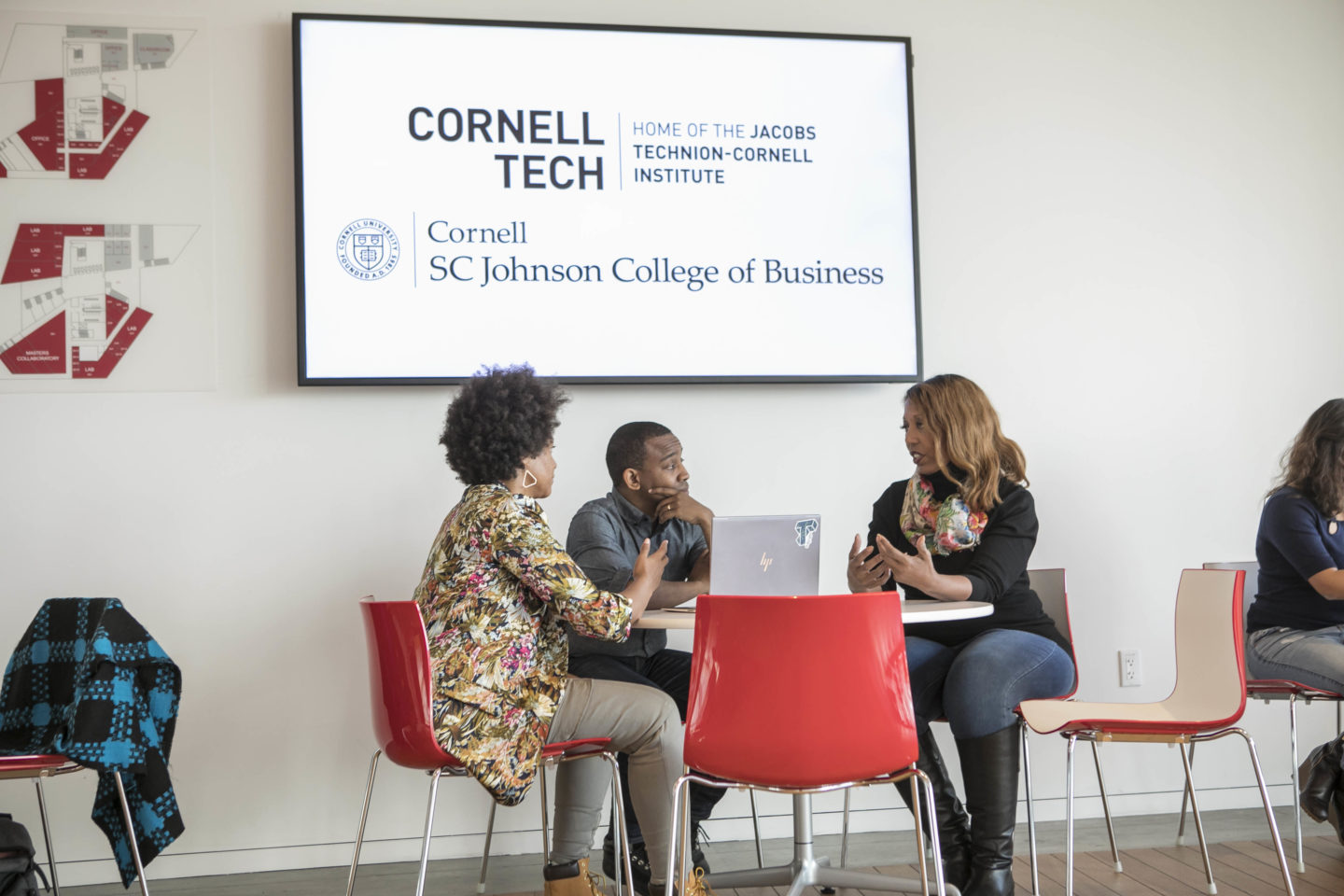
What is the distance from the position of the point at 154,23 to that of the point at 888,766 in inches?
118

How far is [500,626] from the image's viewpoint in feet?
7.97

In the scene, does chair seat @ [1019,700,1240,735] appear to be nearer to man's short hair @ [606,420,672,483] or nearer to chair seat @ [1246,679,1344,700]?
chair seat @ [1246,679,1344,700]

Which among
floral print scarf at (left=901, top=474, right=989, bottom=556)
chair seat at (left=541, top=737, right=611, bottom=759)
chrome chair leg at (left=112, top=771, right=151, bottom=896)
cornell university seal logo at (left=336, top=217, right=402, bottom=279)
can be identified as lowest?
chrome chair leg at (left=112, top=771, right=151, bottom=896)

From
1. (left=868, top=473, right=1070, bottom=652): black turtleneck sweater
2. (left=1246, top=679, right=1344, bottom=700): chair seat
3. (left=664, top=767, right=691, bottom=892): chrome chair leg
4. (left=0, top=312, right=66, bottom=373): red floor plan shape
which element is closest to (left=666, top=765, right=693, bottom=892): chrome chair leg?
(left=664, top=767, right=691, bottom=892): chrome chair leg

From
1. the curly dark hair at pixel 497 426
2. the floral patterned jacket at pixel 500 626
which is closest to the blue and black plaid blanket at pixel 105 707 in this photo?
the floral patterned jacket at pixel 500 626

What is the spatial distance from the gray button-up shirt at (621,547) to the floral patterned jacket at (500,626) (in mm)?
389

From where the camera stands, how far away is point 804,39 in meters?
3.63

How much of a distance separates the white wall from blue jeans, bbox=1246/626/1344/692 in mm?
538

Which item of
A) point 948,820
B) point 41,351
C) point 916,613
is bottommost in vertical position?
point 948,820

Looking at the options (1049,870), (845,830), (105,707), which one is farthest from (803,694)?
(105,707)

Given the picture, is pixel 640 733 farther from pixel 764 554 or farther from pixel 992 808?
pixel 992 808

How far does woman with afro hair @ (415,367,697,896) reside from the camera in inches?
93.5

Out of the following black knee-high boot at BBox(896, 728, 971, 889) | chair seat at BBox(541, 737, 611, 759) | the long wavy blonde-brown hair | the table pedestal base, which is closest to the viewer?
chair seat at BBox(541, 737, 611, 759)

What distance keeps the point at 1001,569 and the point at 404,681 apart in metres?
1.46
